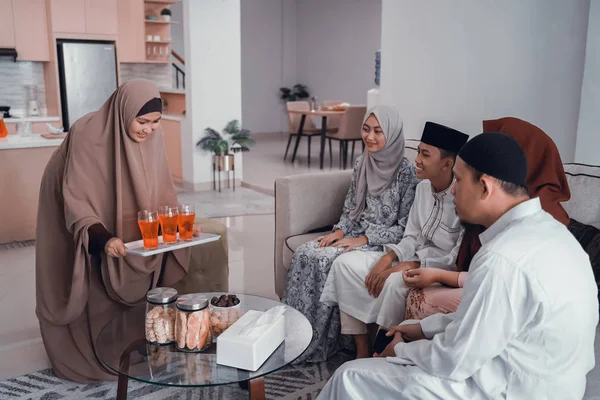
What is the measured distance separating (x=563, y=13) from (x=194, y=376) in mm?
2452

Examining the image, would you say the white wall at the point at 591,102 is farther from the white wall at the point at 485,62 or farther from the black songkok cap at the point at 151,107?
the black songkok cap at the point at 151,107

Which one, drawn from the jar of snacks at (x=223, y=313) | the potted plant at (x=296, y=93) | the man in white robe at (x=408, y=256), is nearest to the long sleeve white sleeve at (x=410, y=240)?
the man in white robe at (x=408, y=256)

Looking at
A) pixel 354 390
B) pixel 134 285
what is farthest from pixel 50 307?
pixel 354 390

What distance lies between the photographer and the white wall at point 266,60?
11.8 m

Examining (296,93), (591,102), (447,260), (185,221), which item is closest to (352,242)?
(447,260)

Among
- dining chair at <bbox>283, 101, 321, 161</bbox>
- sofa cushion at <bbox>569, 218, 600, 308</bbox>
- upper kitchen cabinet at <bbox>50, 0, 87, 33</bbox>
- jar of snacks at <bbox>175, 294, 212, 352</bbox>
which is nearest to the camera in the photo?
jar of snacks at <bbox>175, 294, 212, 352</bbox>

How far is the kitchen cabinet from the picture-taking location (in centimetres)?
707

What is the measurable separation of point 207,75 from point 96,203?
4109 millimetres

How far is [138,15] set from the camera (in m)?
7.14

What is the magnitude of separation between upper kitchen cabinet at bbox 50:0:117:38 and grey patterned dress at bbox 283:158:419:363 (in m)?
5.36

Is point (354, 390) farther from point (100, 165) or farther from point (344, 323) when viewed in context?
point (100, 165)

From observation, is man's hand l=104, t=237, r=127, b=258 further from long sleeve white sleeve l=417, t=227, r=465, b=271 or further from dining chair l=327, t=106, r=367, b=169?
dining chair l=327, t=106, r=367, b=169

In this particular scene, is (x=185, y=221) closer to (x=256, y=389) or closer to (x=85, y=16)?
(x=256, y=389)

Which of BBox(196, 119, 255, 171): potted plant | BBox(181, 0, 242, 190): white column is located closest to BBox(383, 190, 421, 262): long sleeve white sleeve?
BBox(196, 119, 255, 171): potted plant
